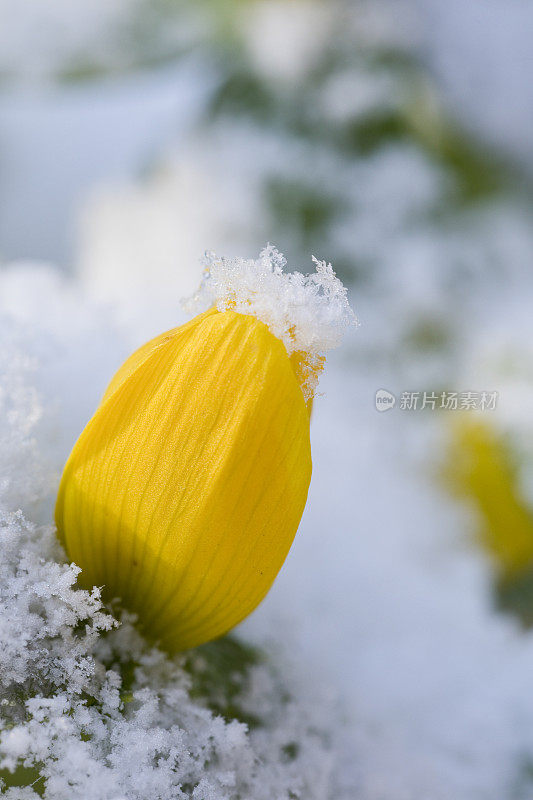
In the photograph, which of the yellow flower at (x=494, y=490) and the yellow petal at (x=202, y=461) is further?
the yellow flower at (x=494, y=490)

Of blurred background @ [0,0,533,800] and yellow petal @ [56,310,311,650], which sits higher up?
blurred background @ [0,0,533,800]

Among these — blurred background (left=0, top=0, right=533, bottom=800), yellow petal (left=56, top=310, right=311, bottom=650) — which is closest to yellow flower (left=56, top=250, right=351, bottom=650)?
yellow petal (left=56, top=310, right=311, bottom=650)

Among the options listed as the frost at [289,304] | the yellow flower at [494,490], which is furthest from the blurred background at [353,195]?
the frost at [289,304]

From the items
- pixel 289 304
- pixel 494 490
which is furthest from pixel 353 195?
pixel 289 304

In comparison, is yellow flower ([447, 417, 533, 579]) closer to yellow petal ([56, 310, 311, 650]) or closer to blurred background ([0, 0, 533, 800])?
blurred background ([0, 0, 533, 800])

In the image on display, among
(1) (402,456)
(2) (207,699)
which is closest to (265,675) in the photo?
(2) (207,699)

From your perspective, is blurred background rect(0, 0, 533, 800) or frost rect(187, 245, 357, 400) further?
blurred background rect(0, 0, 533, 800)

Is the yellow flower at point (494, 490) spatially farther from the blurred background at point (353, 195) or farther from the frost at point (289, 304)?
the frost at point (289, 304)

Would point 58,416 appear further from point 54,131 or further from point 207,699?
point 54,131
